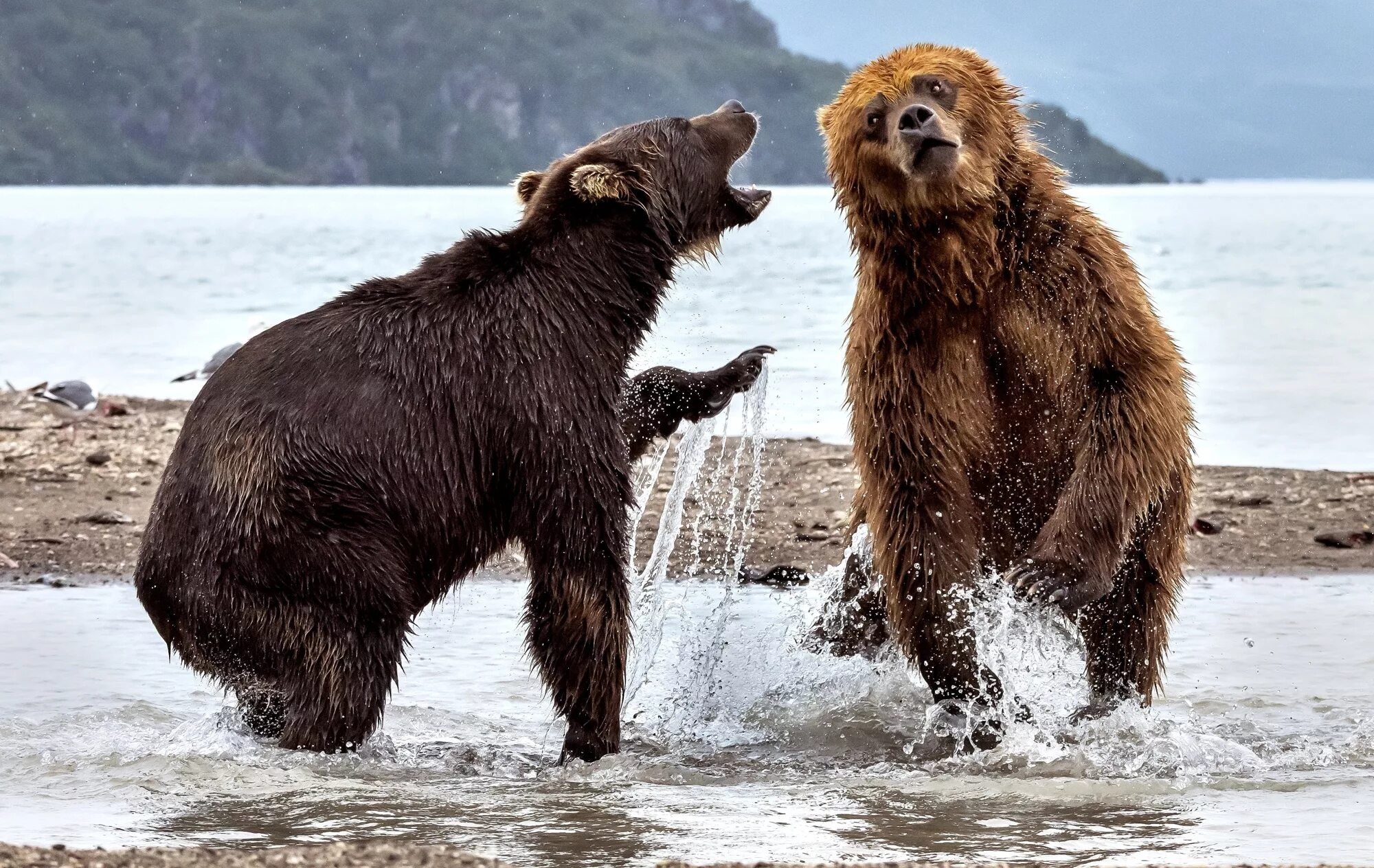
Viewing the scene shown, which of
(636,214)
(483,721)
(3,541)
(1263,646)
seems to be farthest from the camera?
(3,541)

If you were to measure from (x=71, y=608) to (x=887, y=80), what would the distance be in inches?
170

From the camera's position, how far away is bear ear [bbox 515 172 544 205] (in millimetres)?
6062

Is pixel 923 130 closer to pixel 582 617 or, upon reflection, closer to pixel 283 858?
pixel 582 617

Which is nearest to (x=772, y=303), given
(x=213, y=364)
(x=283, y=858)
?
(x=213, y=364)

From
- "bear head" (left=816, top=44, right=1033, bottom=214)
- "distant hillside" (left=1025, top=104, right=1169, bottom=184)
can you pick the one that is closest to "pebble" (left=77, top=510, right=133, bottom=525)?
"bear head" (left=816, top=44, right=1033, bottom=214)

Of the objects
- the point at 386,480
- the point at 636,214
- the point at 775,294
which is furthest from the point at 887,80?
the point at 775,294

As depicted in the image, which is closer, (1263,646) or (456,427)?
(456,427)

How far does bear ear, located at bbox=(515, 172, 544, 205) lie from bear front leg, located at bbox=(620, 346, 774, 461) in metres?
0.72

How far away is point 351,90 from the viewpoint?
122500 mm

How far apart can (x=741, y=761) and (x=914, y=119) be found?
2110mm

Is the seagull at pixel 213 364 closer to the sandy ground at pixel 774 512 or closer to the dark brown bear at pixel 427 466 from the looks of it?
the sandy ground at pixel 774 512

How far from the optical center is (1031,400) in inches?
210

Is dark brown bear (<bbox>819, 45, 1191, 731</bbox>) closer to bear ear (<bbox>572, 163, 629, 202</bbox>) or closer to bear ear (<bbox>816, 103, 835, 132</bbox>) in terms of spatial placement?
bear ear (<bbox>816, 103, 835, 132</bbox>)

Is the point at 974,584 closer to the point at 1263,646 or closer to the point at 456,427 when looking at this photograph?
the point at 456,427
